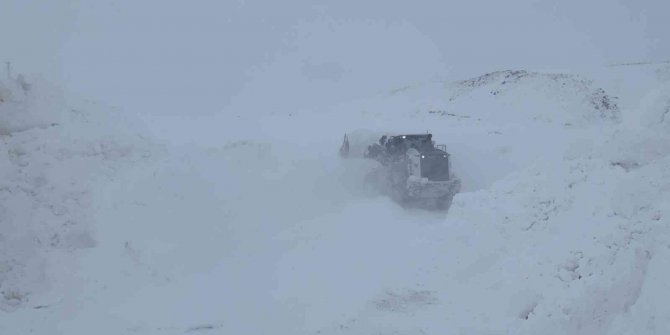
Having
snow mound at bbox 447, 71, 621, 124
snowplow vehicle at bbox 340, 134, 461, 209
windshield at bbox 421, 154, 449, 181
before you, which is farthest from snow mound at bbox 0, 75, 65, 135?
snow mound at bbox 447, 71, 621, 124

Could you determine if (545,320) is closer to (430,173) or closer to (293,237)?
(293,237)

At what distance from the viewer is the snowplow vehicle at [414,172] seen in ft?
55.9

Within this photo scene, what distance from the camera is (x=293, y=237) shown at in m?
14.8

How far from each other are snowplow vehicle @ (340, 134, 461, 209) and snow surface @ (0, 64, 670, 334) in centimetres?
56

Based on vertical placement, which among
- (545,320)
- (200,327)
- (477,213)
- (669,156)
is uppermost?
(669,156)

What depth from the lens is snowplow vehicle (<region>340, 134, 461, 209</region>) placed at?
17047mm

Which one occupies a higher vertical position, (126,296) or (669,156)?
(669,156)

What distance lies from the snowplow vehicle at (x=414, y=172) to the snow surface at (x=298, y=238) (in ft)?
1.84


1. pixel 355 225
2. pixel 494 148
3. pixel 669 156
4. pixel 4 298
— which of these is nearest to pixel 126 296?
pixel 4 298

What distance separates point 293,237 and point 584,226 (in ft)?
24.3

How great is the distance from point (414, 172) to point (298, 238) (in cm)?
441

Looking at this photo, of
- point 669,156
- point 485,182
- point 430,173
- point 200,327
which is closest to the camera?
point 669,156

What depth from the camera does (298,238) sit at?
14734mm

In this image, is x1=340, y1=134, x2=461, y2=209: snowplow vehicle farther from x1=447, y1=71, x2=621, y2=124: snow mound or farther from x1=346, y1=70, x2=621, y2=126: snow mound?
x1=447, y1=71, x2=621, y2=124: snow mound
